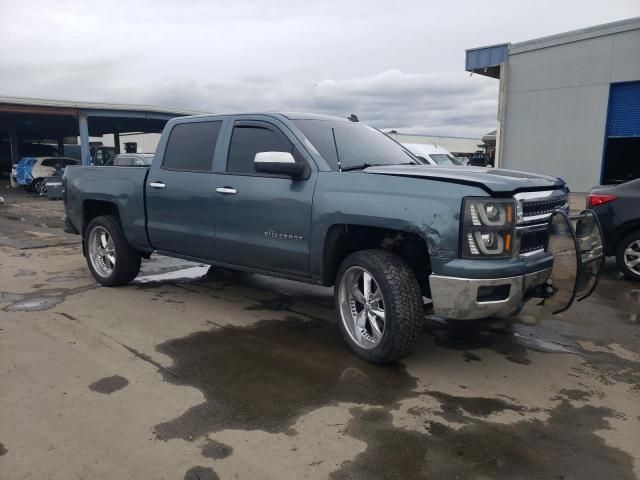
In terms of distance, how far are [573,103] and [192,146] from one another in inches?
693

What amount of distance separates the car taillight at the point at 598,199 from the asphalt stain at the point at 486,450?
4545mm

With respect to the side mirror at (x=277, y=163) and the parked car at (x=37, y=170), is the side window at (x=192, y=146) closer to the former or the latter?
the side mirror at (x=277, y=163)

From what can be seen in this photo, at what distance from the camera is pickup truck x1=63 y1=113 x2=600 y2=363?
11.8 ft

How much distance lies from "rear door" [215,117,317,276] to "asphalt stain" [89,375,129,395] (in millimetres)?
1559

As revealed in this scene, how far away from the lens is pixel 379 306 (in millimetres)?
4086

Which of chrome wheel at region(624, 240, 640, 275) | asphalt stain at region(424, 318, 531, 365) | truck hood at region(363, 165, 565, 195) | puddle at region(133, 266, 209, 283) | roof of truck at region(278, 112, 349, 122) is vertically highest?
roof of truck at region(278, 112, 349, 122)

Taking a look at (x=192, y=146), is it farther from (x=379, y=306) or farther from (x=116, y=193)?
(x=379, y=306)

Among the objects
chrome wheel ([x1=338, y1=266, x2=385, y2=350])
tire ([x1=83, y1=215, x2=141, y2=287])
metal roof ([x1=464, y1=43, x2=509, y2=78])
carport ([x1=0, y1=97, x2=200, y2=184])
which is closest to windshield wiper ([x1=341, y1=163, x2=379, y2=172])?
chrome wheel ([x1=338, y1=266, x2=385, y2=350])

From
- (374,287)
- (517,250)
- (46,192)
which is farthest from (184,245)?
(46,192)

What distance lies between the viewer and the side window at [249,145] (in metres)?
4.77

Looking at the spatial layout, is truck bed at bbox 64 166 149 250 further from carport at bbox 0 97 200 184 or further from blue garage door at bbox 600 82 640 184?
carport at bbox 0 97 200 184

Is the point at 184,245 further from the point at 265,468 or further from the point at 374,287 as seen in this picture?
the point at 265,468

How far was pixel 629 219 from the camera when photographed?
6.86m

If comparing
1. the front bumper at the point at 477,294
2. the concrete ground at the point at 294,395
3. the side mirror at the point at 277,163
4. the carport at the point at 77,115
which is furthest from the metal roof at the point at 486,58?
the front bumper at the point at 477,294
